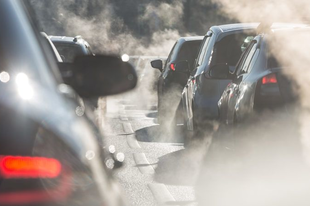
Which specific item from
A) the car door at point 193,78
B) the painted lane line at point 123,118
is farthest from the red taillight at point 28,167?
the painted lane line at point 123,118

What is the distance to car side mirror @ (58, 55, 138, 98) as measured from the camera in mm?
2604

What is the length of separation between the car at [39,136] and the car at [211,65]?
8363mm

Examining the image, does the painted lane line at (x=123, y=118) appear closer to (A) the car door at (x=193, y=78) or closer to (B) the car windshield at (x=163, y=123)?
(B) the car windshield at (x=163, y=123)

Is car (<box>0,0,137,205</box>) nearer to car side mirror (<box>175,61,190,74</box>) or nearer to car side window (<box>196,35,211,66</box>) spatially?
car side window (<box>196,35,211,66</box>)

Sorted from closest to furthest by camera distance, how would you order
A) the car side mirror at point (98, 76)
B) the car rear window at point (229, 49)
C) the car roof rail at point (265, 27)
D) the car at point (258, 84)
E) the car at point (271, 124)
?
the car side mirror at point (98, 76), the car at point (271, 124), the car at point (258, 84), the car roof rail at point (265, 27), the car rear window at point (229, 49)

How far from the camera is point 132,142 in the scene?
43.4ft

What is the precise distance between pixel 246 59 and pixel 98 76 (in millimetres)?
5881

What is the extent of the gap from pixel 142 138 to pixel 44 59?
37.8 feet

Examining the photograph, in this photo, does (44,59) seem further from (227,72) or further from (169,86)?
(169,86)

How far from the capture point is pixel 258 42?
8.11 meters

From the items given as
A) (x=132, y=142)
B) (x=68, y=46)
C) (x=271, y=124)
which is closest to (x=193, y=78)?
(x=132, y=142)

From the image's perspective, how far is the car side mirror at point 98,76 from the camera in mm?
2604

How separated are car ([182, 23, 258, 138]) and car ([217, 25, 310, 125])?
85.3 inches

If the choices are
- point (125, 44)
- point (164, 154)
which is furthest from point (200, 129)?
point (125, 44)
